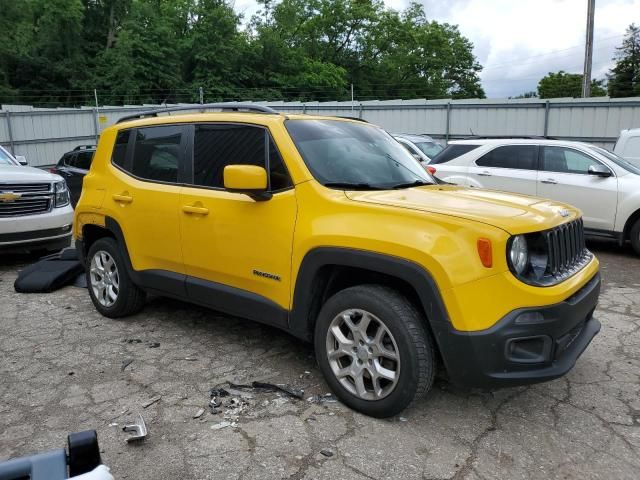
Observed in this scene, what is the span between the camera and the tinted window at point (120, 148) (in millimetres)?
4754

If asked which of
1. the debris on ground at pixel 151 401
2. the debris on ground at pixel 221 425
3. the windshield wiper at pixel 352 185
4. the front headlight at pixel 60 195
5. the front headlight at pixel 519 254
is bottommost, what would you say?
the debris on ground at pixel 221 425

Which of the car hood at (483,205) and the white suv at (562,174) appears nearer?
the car hood at (483,205)

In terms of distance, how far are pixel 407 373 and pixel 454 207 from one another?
37.2 inches

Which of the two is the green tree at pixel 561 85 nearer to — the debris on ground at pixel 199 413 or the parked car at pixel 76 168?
the parked car at pixel 76 168

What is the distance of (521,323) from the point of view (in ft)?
8.93

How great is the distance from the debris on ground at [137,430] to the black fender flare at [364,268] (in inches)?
40.6

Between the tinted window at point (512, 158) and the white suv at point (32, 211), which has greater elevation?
the tinted window at point (512, 158)

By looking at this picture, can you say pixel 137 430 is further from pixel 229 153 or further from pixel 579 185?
pixel 579 185

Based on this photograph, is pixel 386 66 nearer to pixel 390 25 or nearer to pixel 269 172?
pixel 390 25

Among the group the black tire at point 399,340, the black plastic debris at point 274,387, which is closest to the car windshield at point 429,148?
the black plastic debris at point 274,387

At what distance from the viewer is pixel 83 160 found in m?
11.8

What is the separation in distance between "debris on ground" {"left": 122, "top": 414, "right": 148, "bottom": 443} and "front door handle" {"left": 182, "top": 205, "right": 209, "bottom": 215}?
1.46 m

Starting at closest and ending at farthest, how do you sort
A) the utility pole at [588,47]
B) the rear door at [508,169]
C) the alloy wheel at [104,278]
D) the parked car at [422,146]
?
1. the alloy wheel at [104,278]
2. the rear door at [508,169]
3. the parked car at [422,146]
4. the utility pole at [588,47]

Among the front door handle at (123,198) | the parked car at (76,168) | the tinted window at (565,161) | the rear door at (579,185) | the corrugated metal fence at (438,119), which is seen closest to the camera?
the front door handle at (123,198)
